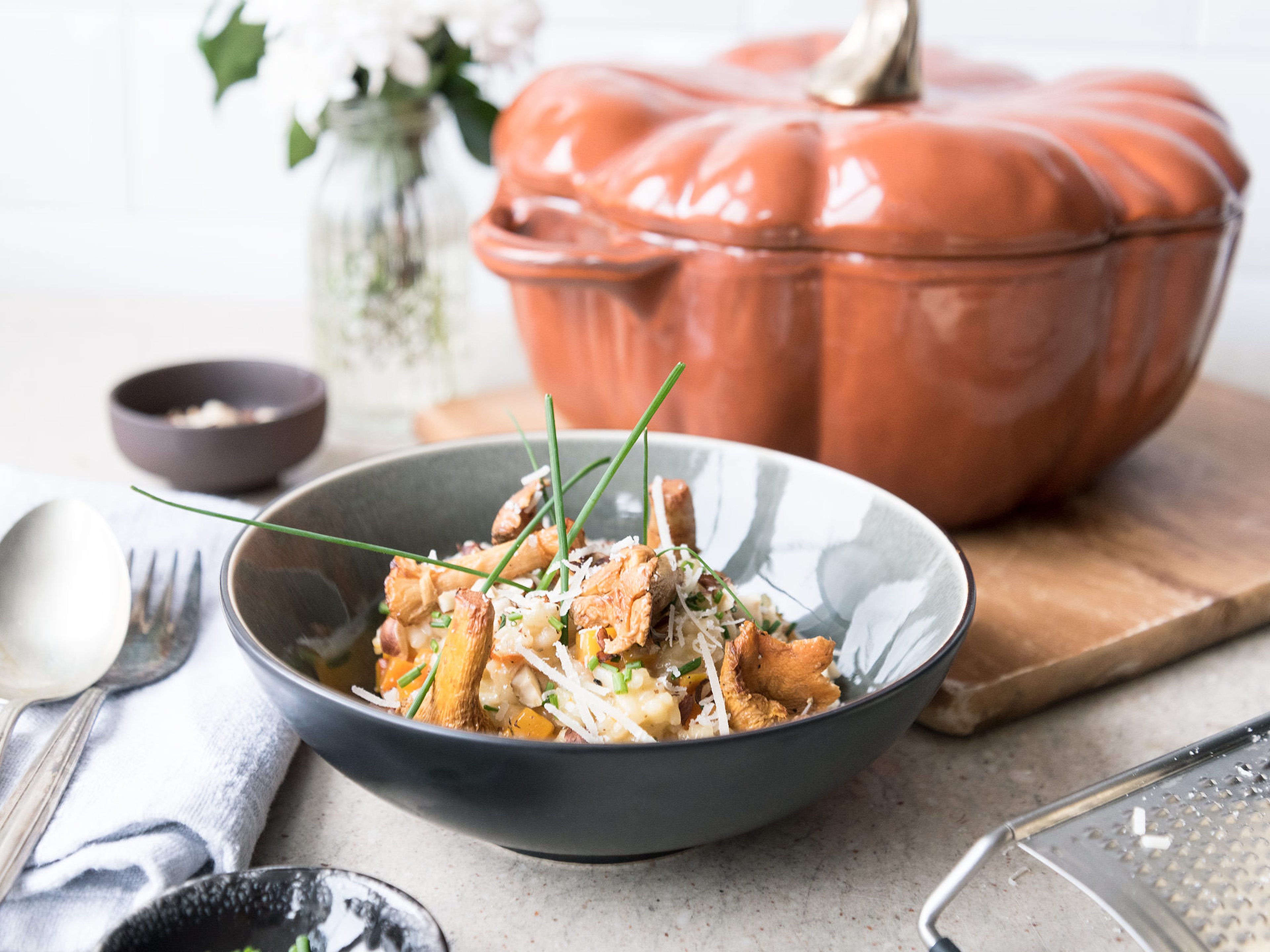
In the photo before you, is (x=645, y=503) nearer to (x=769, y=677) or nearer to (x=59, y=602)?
(x=769, y=677)

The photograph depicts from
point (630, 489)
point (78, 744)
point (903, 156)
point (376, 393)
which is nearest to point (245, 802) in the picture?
point (78, 744)

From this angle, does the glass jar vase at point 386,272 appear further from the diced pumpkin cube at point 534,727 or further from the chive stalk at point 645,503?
the diced pumpkin cube at point 534,727

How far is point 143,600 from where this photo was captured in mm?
864

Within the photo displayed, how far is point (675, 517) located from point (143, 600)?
0.40 meters

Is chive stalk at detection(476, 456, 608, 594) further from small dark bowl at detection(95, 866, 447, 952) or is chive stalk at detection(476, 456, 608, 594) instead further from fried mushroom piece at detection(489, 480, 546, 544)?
small dark bowl at detection(95, 866, 447, 952)

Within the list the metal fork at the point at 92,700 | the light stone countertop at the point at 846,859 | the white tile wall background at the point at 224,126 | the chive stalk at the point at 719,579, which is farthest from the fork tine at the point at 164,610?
the white tile wall background at the point at 224,126

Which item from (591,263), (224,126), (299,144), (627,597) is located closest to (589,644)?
(627,597)

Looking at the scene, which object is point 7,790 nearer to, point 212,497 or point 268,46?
point 212,497

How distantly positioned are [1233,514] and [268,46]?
1.04m

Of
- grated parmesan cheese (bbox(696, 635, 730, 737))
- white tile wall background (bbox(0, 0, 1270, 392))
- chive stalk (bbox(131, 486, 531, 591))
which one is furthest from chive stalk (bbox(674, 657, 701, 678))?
white tile wall background (bbox(0, 0, 1270, 392))

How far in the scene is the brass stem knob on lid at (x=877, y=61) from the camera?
993 mm

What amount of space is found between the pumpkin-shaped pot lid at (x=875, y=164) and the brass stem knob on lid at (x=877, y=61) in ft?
0.05

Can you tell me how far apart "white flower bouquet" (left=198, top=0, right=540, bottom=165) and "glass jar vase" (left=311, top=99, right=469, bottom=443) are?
42 mm

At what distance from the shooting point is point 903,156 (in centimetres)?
87
